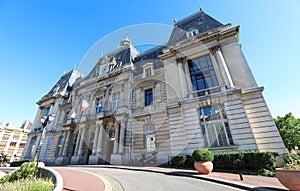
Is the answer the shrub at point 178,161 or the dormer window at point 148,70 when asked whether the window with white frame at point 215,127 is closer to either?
the shrub at point 178,161

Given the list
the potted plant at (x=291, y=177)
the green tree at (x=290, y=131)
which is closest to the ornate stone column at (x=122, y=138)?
the potted plant at (x=291, y=177)

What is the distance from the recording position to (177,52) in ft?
50.8

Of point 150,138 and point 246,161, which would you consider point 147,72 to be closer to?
point 150,138

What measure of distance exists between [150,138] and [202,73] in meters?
8.73

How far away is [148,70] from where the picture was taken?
59.7ft

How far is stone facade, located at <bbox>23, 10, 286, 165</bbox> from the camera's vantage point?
33.1 feet

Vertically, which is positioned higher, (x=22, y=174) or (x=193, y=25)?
(x=193, y=25)

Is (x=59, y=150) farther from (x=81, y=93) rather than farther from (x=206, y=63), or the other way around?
Result: (x=206, y=63)

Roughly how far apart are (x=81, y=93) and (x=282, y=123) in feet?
132

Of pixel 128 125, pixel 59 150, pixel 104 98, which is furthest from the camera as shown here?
pixel 59 150

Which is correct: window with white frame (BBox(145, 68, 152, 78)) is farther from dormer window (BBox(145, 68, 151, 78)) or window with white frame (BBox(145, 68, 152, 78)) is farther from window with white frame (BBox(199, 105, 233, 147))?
window with white frame (BBox(199, 105, 233, 147))

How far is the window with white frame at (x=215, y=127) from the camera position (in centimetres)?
1014

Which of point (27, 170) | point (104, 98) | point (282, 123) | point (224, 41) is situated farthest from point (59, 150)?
point (282, 123)

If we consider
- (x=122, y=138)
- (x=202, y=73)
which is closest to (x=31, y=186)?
(x=122, y=138)
